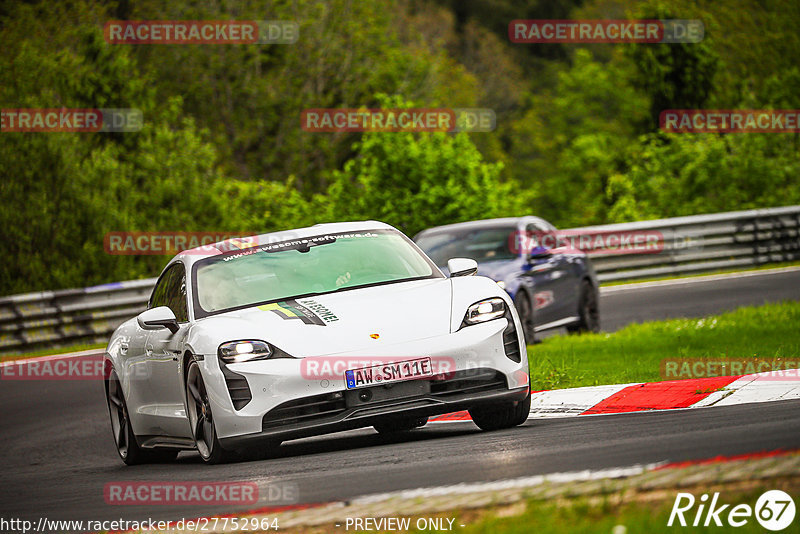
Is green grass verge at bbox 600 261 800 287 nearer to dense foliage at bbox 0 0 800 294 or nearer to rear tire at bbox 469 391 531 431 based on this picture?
dense foliage at bbox 0 0 800 294

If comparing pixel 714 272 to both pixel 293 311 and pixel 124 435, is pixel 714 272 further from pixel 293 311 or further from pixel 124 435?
pixel 293 311

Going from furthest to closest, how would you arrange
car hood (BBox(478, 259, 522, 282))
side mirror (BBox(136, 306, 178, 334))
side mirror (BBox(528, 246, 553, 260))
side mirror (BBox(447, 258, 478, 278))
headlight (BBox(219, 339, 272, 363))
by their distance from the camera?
side mirror (BBox(528, 246, 553, 260)) → car hood (BBox(478, 259, 522, 282)) → side mirror (BBox(447, 258, 478, 278)) → side mirror (BBox(136, 306, 178, 334)) → headlight (BBox(219, 339, 272, 363))

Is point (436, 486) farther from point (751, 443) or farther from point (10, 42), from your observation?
point (10, 42)

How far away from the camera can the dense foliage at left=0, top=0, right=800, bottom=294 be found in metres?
26.0

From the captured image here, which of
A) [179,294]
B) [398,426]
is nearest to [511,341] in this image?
[398,426]

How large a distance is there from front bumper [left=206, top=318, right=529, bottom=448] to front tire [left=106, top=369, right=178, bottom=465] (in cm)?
211

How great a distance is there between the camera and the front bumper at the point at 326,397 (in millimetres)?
8141

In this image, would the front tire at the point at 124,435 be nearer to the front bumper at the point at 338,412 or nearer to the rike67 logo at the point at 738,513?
the front bumper at the point at 338,412

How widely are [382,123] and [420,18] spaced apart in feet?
131

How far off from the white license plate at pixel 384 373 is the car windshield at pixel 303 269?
108 centimetres

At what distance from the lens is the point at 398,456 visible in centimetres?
770

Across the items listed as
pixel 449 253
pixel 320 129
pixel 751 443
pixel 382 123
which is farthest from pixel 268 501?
pixel 320 129

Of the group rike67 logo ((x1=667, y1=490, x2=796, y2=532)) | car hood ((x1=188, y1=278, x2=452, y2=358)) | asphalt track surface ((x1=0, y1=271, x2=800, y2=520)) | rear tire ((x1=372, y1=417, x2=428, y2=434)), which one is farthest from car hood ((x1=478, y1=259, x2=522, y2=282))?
rike67 logo ((x1=667, y1=490, x2=796, y2=532))

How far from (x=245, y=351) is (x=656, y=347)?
20.0 feet
